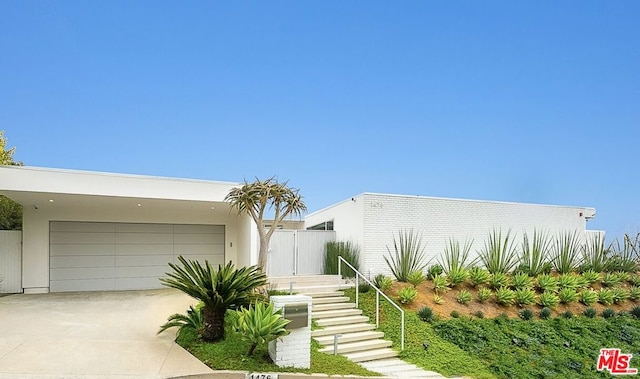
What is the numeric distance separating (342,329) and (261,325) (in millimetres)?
3389

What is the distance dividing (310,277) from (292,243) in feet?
4.91

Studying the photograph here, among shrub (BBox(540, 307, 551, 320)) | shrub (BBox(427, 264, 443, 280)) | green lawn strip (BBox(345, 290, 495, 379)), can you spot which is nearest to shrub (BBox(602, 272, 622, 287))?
shrub (BBox(540, 307, 551, 320))

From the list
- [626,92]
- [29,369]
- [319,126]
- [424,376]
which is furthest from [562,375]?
[319,126]

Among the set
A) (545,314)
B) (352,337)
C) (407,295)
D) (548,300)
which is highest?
(407,295)

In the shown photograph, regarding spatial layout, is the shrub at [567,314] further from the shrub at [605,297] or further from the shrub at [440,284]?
the shrub at [440,284]

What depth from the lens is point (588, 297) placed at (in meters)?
12.2

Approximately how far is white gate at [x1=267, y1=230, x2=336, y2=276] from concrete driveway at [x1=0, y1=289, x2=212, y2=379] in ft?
9.24

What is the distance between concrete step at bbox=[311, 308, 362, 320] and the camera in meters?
9.54

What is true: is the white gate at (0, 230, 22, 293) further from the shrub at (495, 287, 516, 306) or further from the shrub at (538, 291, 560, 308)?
the shrub at (538, 291, 560, 308)

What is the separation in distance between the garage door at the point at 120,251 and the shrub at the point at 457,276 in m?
8.23

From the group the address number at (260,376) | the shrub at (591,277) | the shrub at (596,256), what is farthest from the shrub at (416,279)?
the shrub at (596,256)

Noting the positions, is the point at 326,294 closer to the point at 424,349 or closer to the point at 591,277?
the point at 424,349

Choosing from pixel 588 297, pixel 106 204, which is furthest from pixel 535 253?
pixel 106 204

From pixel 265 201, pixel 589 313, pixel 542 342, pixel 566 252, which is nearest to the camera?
pixel 542 342
